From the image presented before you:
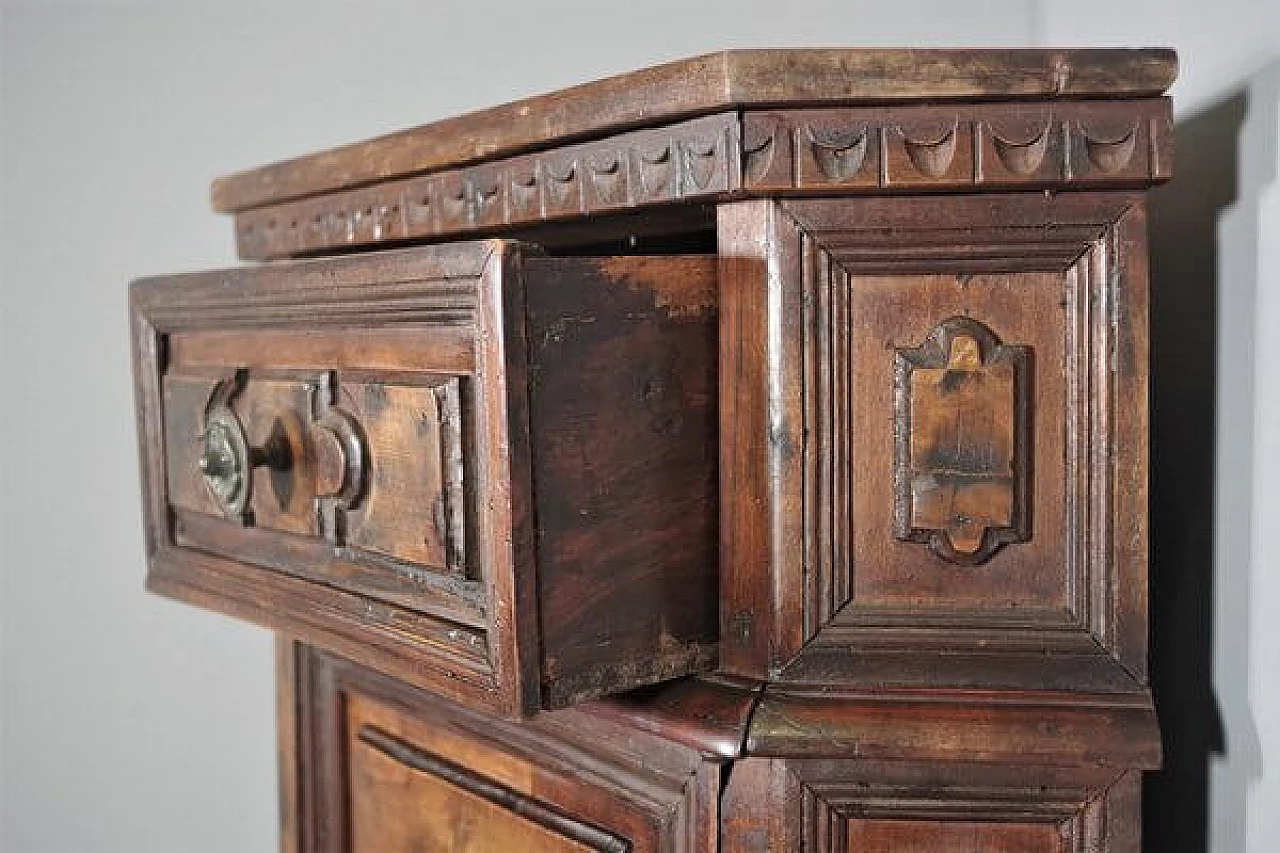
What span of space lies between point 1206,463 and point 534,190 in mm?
445

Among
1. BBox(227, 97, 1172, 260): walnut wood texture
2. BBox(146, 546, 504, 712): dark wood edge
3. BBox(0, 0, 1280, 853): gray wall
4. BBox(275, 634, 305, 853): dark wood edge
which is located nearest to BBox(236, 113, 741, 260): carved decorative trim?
BBox(227, 97, 1172, 260): walnut wood texture

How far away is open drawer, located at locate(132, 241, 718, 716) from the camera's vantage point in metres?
0.56

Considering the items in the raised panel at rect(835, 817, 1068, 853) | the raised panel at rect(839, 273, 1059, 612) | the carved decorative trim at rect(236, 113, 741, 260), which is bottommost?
the raised panel at rect(835, 817, 1068, 853)

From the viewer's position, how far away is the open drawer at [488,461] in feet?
1.83

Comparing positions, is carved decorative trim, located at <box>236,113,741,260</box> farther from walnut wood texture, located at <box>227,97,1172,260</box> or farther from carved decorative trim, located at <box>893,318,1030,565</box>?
carved decorative trim, located at <box>893,318,1030,565</box>

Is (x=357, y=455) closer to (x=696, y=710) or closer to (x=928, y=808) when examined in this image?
(x=696, y=710)

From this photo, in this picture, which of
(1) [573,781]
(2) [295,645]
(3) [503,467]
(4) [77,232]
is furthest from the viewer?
(4) [77,232]

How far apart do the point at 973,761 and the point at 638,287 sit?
288 mm

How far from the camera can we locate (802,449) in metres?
0.61

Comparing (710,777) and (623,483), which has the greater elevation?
(623,483)

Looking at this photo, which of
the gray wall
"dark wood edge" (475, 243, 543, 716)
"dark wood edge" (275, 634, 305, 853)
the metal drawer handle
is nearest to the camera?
"dark wood edge" (475, 243, 543, 716)

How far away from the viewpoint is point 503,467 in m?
0.55

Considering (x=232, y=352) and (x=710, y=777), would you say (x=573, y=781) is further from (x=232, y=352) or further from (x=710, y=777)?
(x=232, y=352)

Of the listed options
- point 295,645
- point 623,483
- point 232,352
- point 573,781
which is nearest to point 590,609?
point 623,483
